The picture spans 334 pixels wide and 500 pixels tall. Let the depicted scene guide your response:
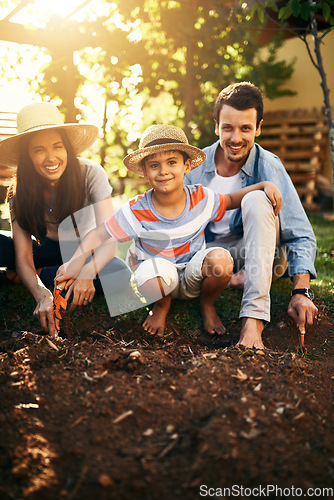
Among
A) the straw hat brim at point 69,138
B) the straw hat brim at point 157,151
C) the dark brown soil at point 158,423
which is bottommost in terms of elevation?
the dark brown soil at point 158,423

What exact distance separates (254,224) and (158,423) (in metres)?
1.28

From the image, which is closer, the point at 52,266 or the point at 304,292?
the point at 304,292

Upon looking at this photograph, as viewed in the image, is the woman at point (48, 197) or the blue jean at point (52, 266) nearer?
the woman at point (48, 197)

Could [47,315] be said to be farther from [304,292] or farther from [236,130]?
[236,130]

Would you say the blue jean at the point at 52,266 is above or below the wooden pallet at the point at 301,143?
below

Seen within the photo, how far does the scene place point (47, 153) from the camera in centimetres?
257

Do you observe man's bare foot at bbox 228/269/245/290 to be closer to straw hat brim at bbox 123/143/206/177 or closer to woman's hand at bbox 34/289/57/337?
straw hat brim at bbox 123/143/206/177

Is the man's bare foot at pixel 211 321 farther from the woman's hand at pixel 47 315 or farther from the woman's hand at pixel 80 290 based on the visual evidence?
the woman's hand at pixel 47 315

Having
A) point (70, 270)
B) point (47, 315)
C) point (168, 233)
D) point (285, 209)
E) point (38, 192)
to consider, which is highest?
point (38, 192)

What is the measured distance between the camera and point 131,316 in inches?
104

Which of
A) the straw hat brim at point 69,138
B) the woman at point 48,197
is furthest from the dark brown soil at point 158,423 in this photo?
the straw hat brim at point 69,138

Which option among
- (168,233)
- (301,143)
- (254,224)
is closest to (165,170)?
(168,233)

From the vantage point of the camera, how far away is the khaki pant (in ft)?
7.58

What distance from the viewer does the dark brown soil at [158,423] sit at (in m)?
1.27
